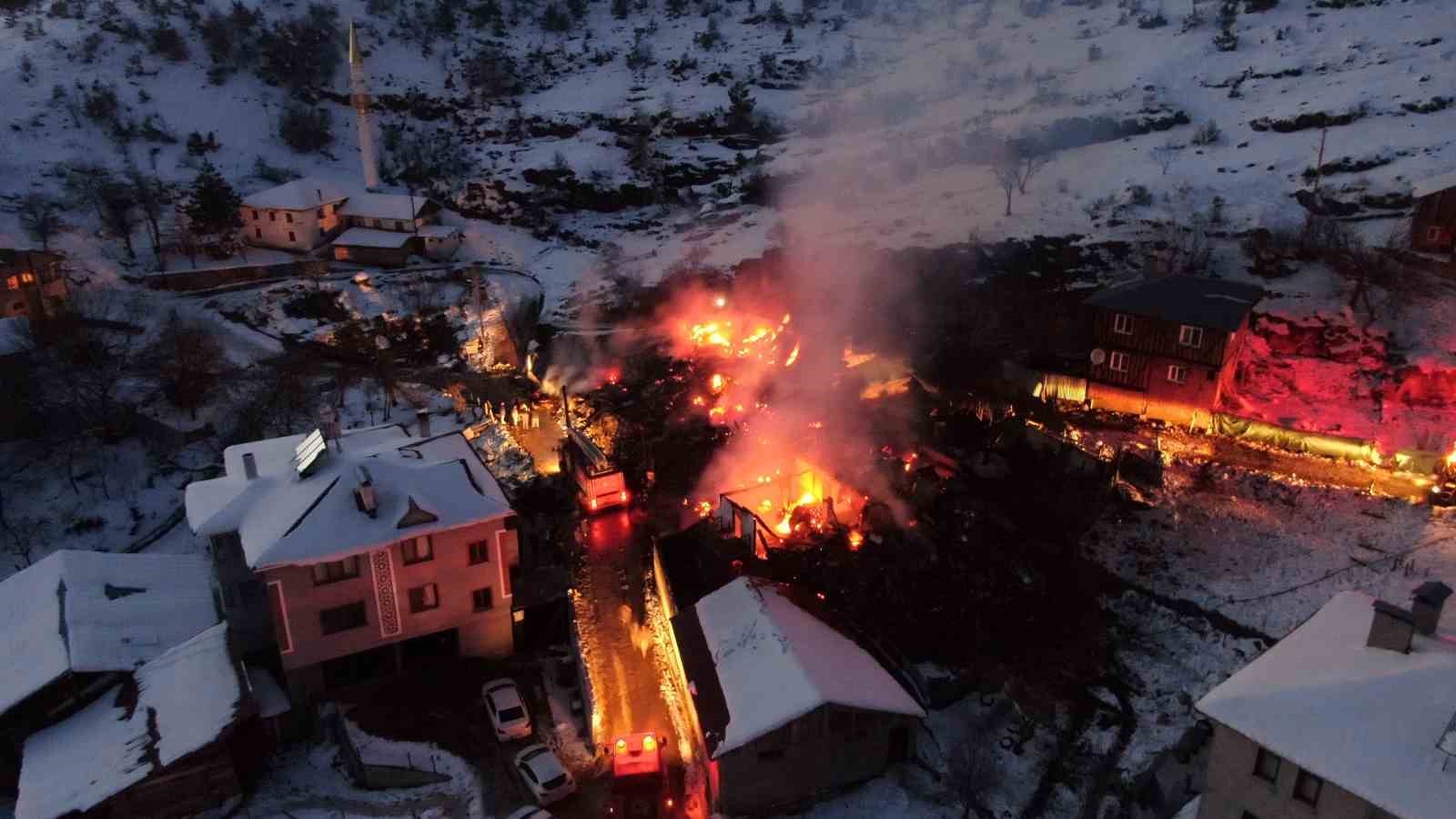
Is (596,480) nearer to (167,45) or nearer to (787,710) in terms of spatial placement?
(787,710)

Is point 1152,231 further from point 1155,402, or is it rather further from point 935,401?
point 935,401

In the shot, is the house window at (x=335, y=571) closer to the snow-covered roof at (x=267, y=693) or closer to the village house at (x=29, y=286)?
the snow-covered roof at (x=267, y=693)

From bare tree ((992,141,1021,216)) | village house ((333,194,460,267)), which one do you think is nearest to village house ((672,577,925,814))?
bare tree ((992,141,1021,216))

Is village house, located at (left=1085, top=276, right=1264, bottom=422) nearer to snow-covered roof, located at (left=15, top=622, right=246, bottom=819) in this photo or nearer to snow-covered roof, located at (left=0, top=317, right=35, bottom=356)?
snow-covered roof, located at (left=15, top=622, right=246, bottom=819)

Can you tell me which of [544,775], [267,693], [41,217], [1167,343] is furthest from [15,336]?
[1167,343]

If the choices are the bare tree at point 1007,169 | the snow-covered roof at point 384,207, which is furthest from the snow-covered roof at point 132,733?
the bare tree at point 1007,169

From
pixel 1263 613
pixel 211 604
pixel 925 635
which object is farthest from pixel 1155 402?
pixel 211 604
